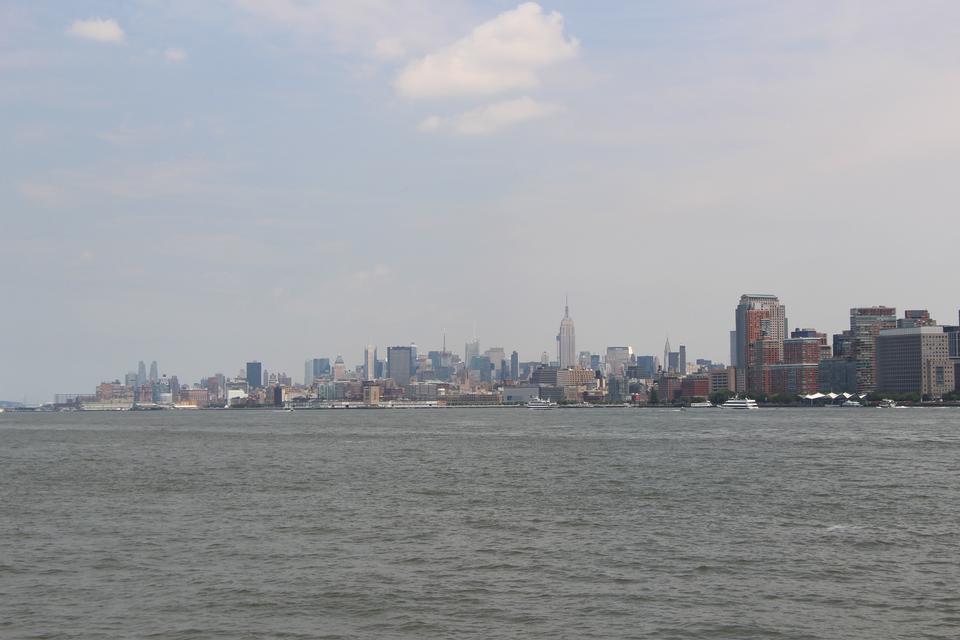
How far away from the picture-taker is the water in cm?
2534

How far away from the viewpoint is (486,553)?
112 feet

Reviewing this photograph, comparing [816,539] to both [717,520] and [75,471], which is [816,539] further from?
[75,471]

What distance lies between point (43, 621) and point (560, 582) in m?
13.5

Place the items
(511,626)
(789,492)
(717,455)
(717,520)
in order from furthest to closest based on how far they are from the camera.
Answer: (717,455) < (789,492) < (717,520) < (511,626)

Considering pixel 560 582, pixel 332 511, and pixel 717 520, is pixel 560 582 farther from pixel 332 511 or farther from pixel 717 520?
pixel 332 511

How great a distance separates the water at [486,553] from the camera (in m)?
25.3

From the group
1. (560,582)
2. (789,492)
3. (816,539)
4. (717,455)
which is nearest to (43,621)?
(560,582)

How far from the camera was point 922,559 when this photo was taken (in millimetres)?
32562

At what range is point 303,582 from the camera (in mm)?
29641

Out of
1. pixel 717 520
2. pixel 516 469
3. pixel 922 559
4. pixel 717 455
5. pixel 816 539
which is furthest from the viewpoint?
pixel 717 455

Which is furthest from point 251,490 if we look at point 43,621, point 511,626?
point 511,626

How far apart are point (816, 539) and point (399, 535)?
14.7 metres

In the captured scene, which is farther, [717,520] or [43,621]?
[717,520]

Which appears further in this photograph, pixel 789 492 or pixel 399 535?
pixel 789 492
